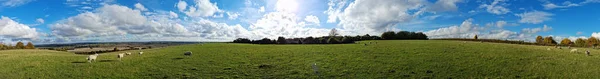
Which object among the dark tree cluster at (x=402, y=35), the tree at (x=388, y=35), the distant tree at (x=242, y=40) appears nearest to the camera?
the distant tree at (x=242, y=40)

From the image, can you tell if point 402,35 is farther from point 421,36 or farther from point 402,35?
point 421,36

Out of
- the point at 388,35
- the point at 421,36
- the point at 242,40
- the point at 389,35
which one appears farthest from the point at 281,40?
the point at 421,36

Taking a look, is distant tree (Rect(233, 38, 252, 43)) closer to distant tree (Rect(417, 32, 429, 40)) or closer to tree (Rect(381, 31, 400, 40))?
tree (Rect(381, 31, 400, 40))

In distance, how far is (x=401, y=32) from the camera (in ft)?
210

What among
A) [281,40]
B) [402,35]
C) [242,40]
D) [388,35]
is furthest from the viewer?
[402,35]

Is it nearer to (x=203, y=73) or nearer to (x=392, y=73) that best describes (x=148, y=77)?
(x=203, y=73)

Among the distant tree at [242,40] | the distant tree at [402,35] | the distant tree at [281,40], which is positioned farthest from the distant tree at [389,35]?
the distant tree at [242,40]

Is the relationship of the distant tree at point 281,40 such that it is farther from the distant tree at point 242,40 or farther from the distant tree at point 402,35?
the distant tree at point 402,35

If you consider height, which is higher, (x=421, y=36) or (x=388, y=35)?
(x=388, y=35)

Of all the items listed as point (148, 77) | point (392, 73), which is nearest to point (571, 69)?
point (392, 73)

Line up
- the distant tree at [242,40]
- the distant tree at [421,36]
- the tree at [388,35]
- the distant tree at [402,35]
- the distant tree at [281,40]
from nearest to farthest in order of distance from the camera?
the distant tree at [281,40] < the distant tree at [242,40] < the tree at [388,35] < the distant tree at [402,35] < the distant tree at [421,36]

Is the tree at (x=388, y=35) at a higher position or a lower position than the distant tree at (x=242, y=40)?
higher

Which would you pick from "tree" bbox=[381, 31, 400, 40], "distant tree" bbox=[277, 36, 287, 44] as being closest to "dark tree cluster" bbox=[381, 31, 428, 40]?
"tree" bbox=[381, 31, 400, 40]

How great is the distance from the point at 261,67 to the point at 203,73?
3227 mm
